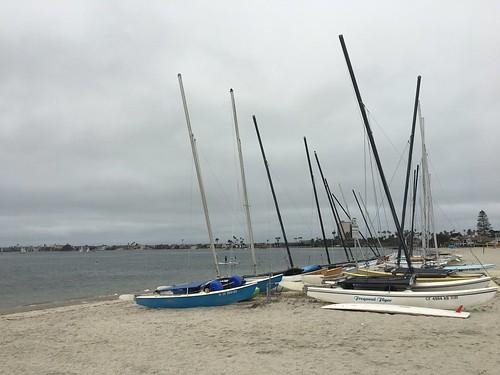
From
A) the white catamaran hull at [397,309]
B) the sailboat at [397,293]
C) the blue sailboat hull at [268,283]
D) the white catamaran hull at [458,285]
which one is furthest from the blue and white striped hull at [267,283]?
the white catamaran hull at [458,285]

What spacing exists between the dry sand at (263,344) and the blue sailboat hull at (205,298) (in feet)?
4.83

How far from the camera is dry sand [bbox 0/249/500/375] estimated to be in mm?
8977

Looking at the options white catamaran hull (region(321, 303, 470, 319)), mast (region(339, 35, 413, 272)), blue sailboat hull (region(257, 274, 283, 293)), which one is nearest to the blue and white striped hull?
blue sailboat hull (region(257, 274, 283, 293))

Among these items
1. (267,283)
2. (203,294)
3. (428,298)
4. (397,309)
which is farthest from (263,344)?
(267,283)

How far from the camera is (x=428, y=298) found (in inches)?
592

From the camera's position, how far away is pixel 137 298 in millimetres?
20094

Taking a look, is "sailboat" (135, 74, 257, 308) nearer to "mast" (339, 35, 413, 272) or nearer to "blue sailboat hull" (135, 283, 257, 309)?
"blue sailboat hull" (135, 283, 257, 309)

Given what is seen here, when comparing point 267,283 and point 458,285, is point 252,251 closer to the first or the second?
point 267,283

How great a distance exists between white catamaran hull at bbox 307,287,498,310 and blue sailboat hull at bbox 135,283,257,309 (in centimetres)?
471

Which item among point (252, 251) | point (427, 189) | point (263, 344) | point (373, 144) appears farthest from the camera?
point (427, 189)

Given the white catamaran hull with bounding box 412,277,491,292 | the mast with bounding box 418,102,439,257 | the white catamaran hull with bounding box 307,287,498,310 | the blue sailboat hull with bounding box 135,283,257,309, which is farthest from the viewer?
the mast with bounding box 418,102,439,257

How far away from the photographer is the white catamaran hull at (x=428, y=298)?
14.8 m

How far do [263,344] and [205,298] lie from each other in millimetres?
8156

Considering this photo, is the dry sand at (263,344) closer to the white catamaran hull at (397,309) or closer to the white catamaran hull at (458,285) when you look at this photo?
the white catamaran hull at (397,309)
